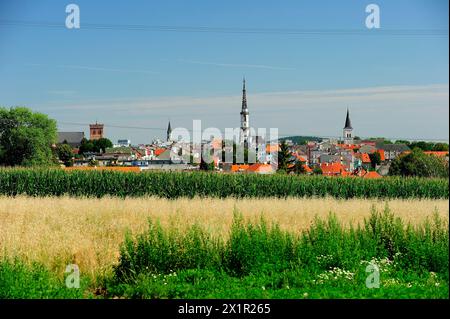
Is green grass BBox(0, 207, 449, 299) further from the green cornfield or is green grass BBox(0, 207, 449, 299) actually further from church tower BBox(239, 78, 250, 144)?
the green cornfield

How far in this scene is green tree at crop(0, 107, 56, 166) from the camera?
5772 cm

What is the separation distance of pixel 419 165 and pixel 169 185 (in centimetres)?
2927

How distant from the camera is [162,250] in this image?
10023mm

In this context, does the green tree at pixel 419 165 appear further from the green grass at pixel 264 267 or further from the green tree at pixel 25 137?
the green grass at pixel 264 267

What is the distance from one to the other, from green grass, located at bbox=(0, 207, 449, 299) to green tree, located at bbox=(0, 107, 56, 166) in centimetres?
5028

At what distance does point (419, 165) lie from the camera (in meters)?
53.0

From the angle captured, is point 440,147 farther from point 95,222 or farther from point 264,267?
point 264,267

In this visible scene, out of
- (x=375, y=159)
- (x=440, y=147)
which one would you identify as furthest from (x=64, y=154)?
(x=440, y=147)

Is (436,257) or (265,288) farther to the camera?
(436,257)

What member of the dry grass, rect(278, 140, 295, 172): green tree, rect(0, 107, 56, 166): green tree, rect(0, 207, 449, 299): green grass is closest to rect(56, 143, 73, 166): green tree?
rect(0, 107, 56, 166): green tree

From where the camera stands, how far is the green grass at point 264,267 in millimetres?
8422
